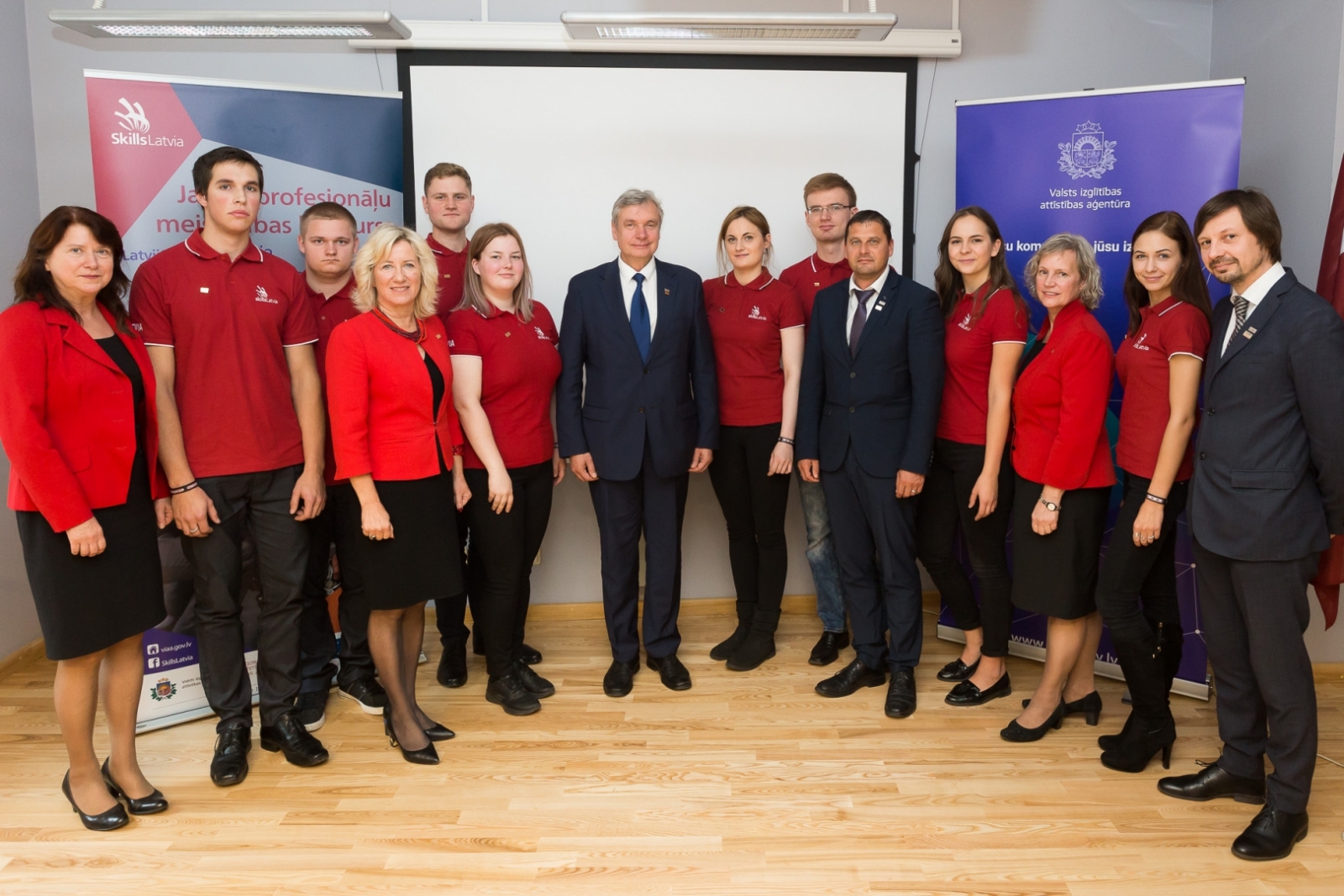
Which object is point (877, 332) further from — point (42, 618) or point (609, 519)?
point (42, 618)

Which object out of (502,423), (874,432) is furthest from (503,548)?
(874,432)

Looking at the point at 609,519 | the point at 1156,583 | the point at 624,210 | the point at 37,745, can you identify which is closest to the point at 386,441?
the point at 609,519

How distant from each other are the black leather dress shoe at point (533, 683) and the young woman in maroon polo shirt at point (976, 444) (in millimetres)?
1568

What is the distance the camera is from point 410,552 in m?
2.87

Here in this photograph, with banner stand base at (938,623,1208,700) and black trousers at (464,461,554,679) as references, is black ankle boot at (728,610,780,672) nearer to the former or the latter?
banner stand base at (938,623,1208,700)

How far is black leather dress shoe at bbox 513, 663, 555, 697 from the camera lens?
354cm

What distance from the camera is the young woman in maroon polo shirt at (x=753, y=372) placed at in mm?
3579

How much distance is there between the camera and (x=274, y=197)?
3490mm

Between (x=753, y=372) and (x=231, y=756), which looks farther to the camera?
(x=753, y=372)

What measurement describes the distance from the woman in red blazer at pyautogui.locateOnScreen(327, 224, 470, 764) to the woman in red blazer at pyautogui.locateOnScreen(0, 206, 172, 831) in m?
0.58

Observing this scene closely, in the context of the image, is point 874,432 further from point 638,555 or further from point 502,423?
point 502,423

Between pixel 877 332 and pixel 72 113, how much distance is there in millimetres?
3722

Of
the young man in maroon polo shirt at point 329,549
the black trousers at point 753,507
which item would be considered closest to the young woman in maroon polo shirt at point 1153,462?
the black trousers at point 753,507

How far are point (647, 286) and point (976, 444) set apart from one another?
1367 mm
